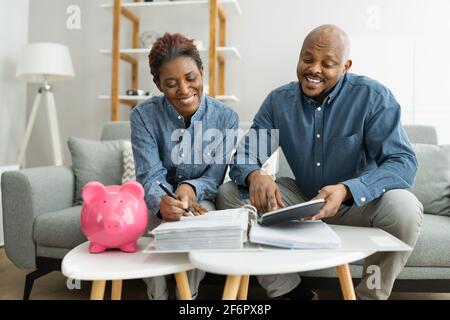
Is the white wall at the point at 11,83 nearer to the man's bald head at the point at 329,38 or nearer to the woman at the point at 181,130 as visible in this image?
the woman at the point at 181,130

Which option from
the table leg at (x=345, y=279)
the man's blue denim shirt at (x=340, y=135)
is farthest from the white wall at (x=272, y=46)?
the table leg at (x=345, y=279)

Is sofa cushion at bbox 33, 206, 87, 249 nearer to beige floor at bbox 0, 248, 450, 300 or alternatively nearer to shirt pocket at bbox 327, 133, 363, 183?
beige floor at bbox 0, 248, 450, 300

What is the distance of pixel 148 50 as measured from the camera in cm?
264

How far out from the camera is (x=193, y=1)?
8.56 ft

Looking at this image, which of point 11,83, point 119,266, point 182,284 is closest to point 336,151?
point 182,284

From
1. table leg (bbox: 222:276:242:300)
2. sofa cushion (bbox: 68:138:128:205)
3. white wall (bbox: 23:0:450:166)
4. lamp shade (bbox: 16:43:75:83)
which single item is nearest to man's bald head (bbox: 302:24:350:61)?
table leg (bbox: 222:276:242:300)

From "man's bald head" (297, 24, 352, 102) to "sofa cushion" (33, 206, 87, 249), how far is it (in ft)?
3.23

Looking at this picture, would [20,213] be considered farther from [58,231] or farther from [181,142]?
[181,142]

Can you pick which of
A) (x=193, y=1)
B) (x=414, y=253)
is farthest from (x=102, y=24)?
(x=414, y=253)

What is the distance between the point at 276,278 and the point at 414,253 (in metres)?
0.54

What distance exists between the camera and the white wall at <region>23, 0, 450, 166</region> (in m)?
2.52

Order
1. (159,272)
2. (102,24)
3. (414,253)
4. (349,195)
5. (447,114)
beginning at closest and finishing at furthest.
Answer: (159,272), (349,195), (414,253), (447,114), (102,24)

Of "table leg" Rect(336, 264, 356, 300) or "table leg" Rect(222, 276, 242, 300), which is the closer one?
"table leg" Rect(222, 276, 242, 300)
